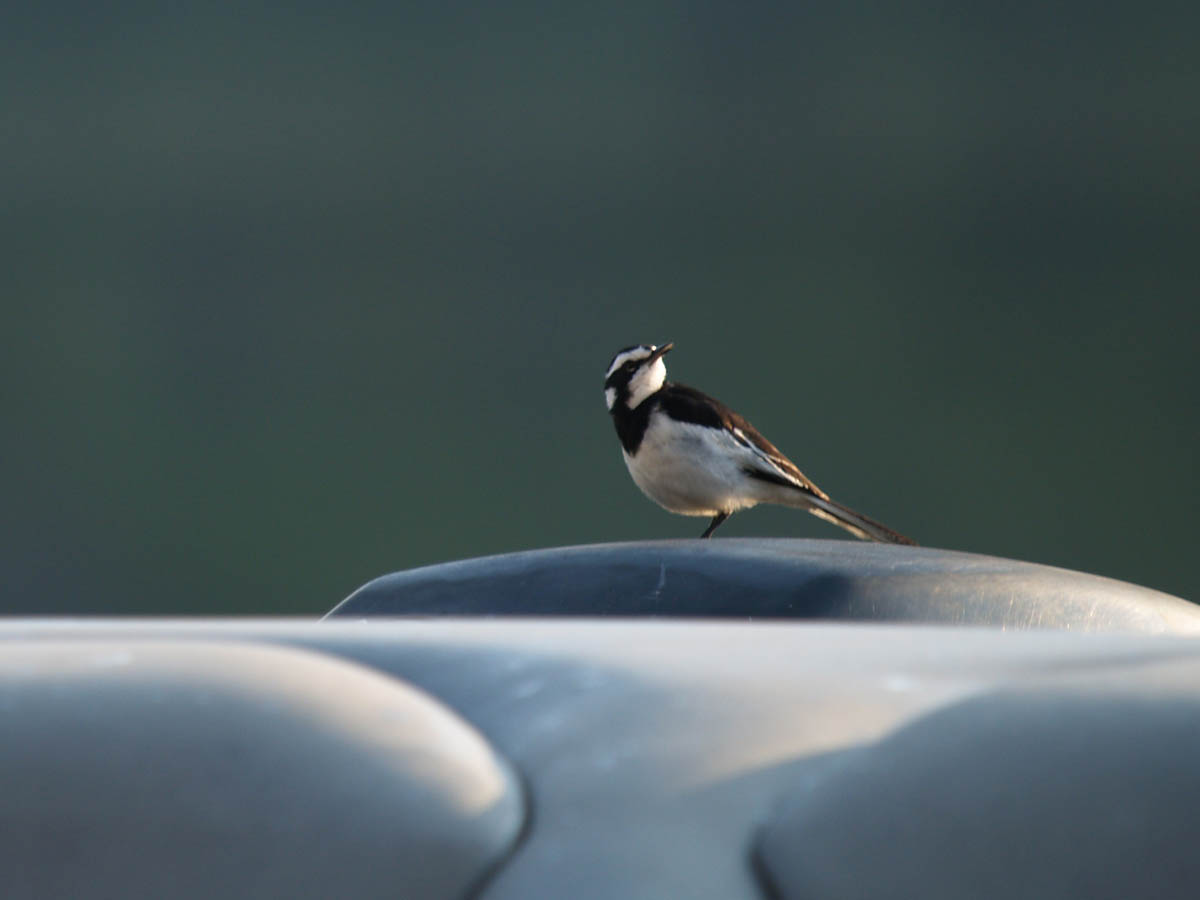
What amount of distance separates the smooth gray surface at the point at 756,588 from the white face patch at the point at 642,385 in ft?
5.34

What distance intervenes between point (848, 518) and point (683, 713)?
7.86ft

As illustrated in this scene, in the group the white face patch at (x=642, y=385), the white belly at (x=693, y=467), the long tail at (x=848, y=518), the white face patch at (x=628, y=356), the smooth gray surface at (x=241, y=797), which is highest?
the smooth gray surface at (x=241, y=797)

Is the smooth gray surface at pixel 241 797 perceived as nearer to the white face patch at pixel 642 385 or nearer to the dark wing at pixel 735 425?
the dark wing at pixel 735 425

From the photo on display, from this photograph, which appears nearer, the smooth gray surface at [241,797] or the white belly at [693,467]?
the smooth gray surface at [241,797]

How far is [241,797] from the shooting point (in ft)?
1.01

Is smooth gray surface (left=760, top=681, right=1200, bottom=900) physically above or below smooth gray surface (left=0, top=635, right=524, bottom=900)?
below

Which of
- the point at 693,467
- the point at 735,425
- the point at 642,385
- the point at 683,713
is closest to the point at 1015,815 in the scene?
the point at 683,713

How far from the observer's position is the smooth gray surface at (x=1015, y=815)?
0.28 meters

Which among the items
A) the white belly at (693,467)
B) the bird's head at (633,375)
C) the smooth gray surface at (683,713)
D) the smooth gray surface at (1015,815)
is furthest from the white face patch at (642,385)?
the smooth gray surface at (1015,815)

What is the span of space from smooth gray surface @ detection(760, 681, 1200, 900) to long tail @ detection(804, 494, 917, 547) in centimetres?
231

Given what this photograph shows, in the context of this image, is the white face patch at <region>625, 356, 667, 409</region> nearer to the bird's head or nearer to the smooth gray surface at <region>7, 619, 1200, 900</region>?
the bird's head

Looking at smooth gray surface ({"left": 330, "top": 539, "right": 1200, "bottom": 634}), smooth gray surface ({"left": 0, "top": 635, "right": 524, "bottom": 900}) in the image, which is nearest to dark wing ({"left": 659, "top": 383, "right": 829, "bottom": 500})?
smooth gray surface ({"left": 330, "top": 539, "right": 1200, "bottom": 634})

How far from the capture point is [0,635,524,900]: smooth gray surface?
0.98 ft

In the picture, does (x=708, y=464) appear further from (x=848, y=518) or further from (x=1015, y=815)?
(x=1015, y=815)
